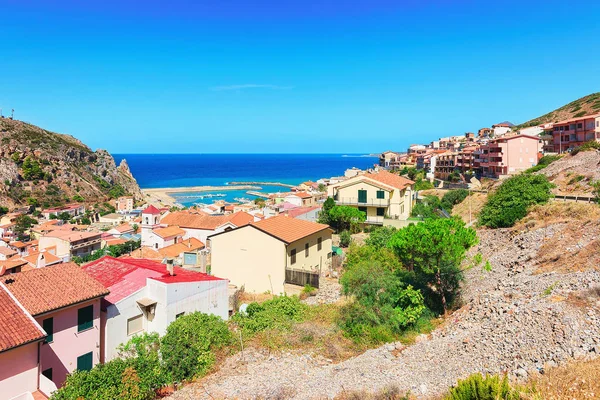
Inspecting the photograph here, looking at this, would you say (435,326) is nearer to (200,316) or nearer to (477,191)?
(200,316)

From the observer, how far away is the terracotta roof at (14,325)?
40.6 ft

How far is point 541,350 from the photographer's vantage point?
38.0ft

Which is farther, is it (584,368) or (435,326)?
(435,326)

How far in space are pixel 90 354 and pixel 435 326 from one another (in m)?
13.9

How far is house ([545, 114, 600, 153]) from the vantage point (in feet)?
194

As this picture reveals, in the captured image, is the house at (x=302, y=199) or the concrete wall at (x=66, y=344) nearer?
the concrete wall at (x=66, y=344)

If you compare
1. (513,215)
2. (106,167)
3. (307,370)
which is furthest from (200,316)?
(106,167)

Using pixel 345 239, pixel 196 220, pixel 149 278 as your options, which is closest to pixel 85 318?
pixel 149 278

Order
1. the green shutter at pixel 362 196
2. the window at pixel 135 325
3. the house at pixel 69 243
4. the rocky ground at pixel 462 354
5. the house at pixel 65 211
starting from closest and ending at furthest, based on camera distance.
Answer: the rocky ground at pixel 462 354 < the window at pixel 135 325 < the green shutter at pixel 362 196 < the house at pixel 69 243 < the house at pixel 65 211

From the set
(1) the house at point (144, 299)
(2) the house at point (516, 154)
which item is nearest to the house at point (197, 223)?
(1) the house at point (144, 299)

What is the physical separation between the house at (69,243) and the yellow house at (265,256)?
109ft

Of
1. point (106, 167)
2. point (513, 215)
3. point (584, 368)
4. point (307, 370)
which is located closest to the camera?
point (584, 368)

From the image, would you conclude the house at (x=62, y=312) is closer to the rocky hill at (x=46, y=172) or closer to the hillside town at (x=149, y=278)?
the hillside town at (x=149, y=278)

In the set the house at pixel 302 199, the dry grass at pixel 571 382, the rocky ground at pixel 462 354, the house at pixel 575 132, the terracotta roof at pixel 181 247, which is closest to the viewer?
the dry grass at pixel 571 382
